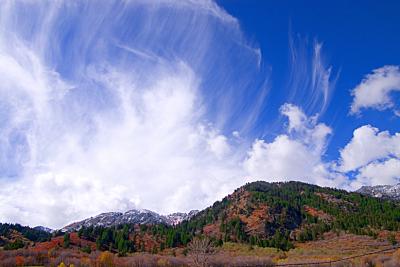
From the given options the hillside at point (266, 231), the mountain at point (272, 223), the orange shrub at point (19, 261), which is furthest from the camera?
the mountain at point (272, 223)

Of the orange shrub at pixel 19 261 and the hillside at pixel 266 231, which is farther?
the hillside at pixel 266 231

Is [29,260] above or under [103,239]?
under

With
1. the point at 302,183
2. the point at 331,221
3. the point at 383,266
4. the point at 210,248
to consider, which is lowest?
the point at 383,266

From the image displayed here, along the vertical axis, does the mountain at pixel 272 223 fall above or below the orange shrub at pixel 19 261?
above

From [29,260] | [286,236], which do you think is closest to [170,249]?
[286,236]

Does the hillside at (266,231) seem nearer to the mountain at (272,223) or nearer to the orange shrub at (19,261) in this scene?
the mountain at (272,223)

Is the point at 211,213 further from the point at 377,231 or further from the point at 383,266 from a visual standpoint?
the point at 383,266

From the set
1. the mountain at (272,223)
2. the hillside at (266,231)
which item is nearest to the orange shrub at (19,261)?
the hillside at (266,231)

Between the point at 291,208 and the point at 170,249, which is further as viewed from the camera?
the point at 291,208

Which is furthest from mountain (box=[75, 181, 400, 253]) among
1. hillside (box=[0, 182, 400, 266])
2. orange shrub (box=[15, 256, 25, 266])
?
orange shrub (box=[15, 256, 25, 266])

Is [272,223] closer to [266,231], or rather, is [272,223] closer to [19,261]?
[266,231]

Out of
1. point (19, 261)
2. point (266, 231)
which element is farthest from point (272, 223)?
point (19, 261)

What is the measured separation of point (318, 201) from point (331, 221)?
24982 millimetres

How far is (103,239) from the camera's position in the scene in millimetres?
96750
